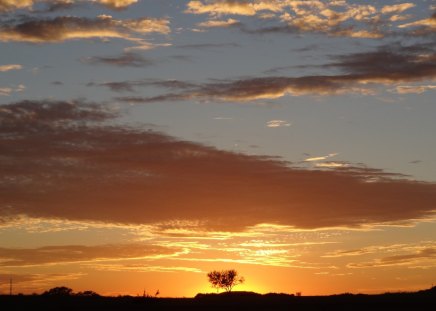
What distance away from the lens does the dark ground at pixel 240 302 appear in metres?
73.8

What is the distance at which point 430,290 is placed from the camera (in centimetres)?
9000

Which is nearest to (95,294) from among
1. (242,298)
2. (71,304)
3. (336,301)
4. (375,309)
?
(71,304)

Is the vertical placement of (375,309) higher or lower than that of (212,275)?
lower

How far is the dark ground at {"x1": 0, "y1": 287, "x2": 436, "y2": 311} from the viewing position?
73750 mm

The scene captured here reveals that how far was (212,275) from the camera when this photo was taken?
15062 centimetres

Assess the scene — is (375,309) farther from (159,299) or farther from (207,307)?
(159,299)

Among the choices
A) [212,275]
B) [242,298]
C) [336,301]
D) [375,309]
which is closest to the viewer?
[375,309]

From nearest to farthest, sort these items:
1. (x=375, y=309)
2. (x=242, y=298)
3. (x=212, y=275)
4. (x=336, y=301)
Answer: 1. (x=375, y=309)
2. (x=336, y=301)
3. (x=242, y=298)
4. (x=212, y=275)

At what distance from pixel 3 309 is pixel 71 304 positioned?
8444 mm

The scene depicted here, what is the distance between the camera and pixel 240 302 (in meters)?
91.1

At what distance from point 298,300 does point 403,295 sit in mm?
11623

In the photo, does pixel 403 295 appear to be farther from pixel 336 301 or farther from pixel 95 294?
pixel 95 294

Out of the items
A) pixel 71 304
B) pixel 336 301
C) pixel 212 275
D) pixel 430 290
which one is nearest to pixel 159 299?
pixel 71 304

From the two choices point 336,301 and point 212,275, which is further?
point 212,275
